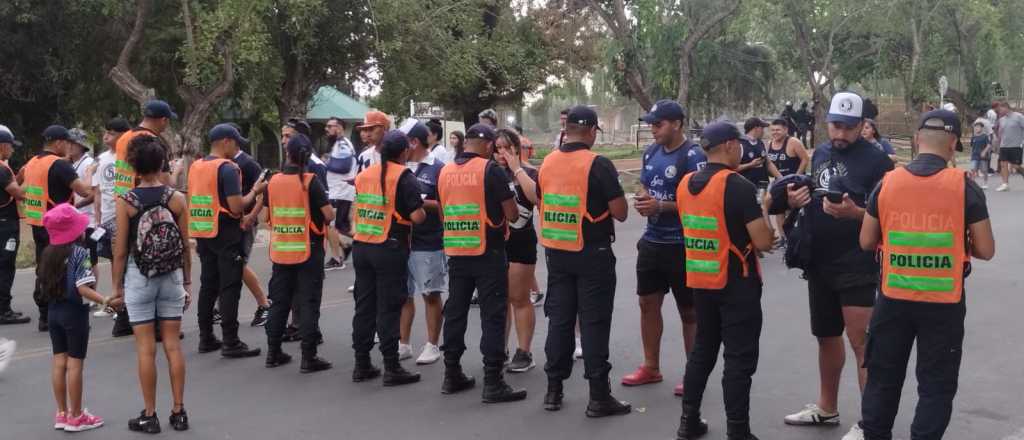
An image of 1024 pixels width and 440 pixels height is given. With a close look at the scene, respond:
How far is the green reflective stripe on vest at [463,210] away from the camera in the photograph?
21.9ft

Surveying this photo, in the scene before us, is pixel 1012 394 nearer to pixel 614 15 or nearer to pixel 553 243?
pixel 553 243

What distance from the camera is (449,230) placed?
6750 millimetres

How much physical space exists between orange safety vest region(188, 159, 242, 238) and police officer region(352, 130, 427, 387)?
1523 millimetres

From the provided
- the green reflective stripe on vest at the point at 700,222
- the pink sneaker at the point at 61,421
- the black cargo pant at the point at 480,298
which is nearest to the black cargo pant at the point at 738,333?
the green reflective stripe on vest at the point at 700,222

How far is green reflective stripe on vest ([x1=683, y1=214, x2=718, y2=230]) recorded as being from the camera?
5348 millimetres

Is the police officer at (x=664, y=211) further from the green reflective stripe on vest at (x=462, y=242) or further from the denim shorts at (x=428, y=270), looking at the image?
the denim shorts at (x=428, y=270)

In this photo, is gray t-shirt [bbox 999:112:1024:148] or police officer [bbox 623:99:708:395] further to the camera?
Result: gray t-shirt [bbox 999:112:1024:148]

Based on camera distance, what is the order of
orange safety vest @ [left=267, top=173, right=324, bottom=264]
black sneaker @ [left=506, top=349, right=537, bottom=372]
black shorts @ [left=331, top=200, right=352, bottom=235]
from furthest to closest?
black shorts @ [left=331, top=200, right=352, bottom=235] → orange safety vest @ [left=267, top=173, right=324, bottom=264] → black sneaker @ [left=506, top=349, right=537, bottom=372]

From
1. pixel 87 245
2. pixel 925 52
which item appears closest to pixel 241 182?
pixel 87 245

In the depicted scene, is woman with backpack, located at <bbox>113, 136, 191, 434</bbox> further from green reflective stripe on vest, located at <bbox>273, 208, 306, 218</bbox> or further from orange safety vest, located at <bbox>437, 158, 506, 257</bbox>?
orange safety vest, located at <bbox>437, 158, 506, 257</bbox>

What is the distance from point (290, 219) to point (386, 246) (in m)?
0.97

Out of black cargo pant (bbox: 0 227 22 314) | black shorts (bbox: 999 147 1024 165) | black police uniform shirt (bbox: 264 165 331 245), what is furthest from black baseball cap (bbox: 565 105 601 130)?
black shorts (bbox: 999 147 1024 165)

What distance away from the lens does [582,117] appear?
20.3ft

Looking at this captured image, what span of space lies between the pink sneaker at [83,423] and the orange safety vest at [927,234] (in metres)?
4.74
